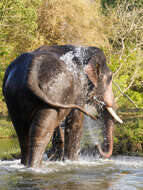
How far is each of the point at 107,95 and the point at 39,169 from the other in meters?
2.10

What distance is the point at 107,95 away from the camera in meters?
8.67

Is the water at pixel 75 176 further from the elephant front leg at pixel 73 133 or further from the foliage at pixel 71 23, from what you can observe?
the foliage at pixel 71 23

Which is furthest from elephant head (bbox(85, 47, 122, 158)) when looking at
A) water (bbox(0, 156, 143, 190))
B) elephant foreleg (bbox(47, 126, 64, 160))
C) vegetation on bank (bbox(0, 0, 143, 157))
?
vegetation on bank (bbox(0, 0, 143, 157))

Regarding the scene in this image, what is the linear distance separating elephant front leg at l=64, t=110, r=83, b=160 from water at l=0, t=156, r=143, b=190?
0.62 ft

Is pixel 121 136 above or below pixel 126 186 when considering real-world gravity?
above

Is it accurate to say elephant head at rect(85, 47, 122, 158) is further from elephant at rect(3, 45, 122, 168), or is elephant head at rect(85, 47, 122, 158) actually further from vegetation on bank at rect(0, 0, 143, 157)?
vegetation on bank at rect(0, 0, 143, 157)

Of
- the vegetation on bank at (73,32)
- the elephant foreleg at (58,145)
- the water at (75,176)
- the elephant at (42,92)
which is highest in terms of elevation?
the vegetation on bank at (73,32)

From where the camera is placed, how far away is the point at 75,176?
706 cm

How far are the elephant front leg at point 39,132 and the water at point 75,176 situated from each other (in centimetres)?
18

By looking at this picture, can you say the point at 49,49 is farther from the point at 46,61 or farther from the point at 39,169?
the point at 39,169

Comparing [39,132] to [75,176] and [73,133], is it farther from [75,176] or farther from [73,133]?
[73,133]

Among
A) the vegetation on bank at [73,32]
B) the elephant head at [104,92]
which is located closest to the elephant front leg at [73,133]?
the elephant head at [104,92]

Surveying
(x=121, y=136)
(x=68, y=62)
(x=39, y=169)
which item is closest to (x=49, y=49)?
(x=68, y=62)

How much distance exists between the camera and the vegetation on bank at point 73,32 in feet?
70.5
